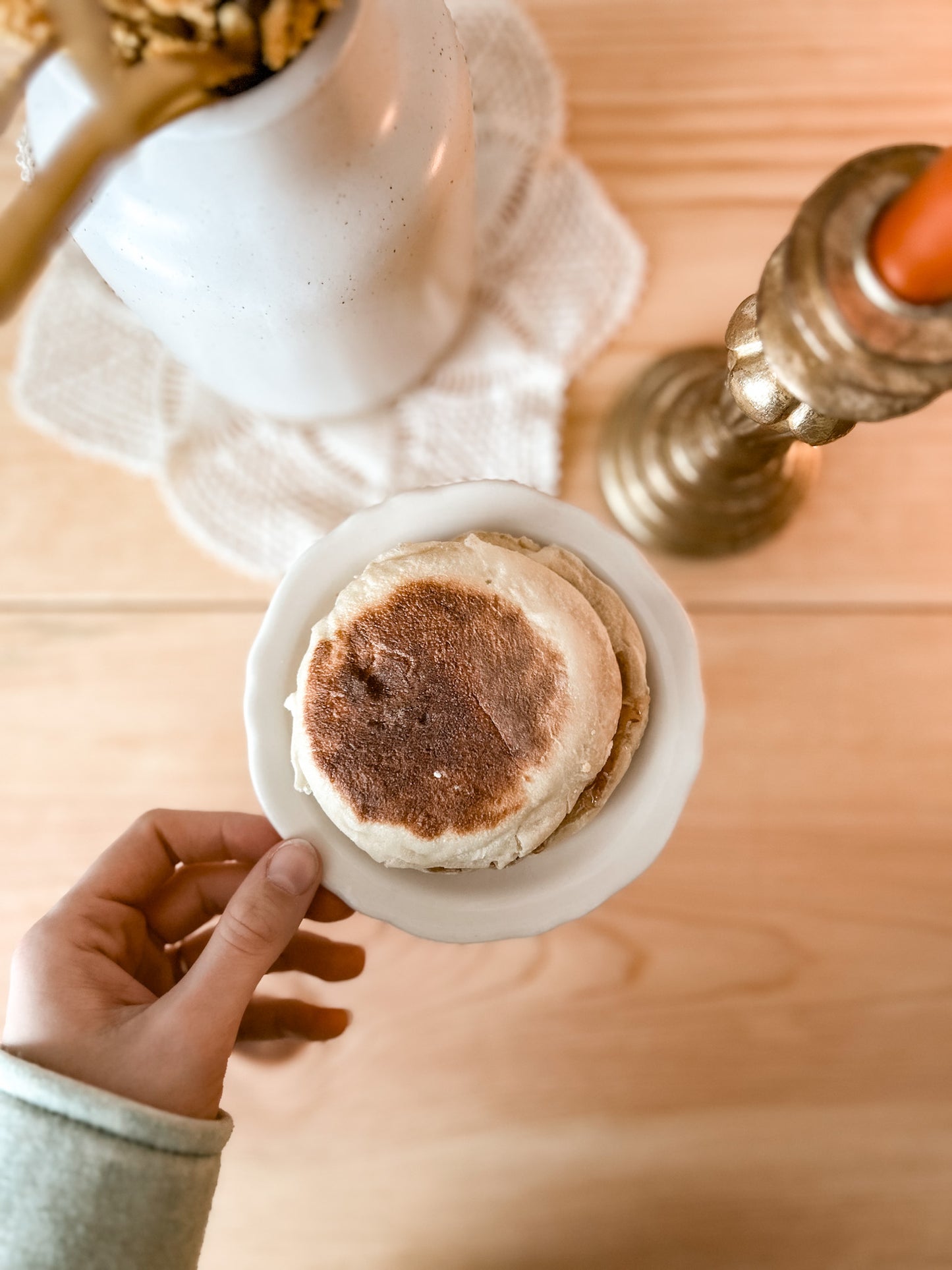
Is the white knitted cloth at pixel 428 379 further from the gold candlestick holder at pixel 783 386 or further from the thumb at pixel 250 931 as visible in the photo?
the thumb at pixel 250 931

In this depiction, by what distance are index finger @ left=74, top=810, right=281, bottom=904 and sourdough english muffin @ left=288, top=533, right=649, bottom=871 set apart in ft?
0.37

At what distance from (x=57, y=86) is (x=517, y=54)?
0.34m

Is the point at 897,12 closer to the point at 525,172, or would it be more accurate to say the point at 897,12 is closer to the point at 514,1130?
the point at 525,172

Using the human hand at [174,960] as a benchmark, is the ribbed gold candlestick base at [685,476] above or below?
above

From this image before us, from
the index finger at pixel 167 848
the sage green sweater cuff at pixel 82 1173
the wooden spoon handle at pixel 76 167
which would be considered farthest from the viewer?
the index finger at pixel 167 848

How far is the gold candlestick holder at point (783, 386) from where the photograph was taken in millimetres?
258

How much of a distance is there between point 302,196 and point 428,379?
0.23 m

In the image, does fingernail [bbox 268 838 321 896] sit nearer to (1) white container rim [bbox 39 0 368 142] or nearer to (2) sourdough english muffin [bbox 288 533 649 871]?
(2) sourdough english muffin [bbox 288 533 649 871]

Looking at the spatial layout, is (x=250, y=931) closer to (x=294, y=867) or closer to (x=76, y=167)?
(x=294, y=867)

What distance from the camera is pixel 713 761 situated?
55cm

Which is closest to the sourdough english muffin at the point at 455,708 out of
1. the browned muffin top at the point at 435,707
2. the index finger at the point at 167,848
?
the browned muffin top at the point at 435,707

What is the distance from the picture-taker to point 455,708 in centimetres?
40

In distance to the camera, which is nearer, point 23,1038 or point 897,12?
point 23,1038

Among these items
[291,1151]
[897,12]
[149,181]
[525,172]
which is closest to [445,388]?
[525,172]
